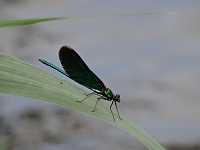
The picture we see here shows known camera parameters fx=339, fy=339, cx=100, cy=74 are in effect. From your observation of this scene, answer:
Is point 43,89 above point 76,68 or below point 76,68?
below

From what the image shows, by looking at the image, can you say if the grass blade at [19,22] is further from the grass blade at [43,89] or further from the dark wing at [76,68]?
the dark wing at [76,68]

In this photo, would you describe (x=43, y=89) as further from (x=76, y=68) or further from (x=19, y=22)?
(x=76, y=68)

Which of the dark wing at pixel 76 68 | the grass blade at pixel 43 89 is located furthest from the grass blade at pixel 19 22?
the dark wing at pixel 76 68

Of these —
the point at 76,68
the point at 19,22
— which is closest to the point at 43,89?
the point at 19,22

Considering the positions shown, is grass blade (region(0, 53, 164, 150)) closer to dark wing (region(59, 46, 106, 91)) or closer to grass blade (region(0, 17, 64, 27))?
grass blade (region(0, 17, 64, 27))

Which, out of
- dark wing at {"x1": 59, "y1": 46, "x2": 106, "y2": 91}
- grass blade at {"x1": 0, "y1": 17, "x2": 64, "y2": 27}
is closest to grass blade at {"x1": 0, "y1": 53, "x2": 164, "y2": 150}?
grass blade at {"x1": 0, "y1": 17, "x2": 64, "y2": 27}

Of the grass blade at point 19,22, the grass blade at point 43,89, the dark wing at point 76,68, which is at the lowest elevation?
the grass blade at point 43,89
